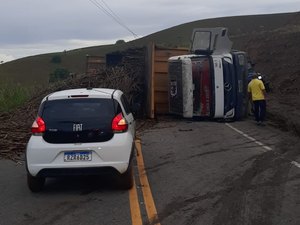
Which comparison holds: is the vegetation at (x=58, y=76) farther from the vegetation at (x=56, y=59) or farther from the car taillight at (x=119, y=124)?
the vegetation at (x=56, y=59)

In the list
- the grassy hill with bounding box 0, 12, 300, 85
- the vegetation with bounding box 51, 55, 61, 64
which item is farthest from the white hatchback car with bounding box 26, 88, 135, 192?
the vegetation with bounding box 51, 55, 61, 64

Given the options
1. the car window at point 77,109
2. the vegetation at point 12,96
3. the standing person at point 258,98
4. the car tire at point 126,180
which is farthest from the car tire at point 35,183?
the vegetation at point 12,96

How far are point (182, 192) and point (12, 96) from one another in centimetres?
1633

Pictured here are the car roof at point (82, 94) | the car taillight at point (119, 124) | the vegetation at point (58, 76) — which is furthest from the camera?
the vegetation at point (58, 76)

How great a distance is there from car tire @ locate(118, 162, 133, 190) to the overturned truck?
10.4m

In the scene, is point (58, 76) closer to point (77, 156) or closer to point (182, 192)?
point (77, 156)

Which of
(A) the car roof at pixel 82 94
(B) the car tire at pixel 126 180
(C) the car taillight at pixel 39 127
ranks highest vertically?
(A) the car roof at pixel 82 94

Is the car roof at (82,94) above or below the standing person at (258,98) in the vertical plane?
above

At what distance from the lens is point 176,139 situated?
50.9 feet

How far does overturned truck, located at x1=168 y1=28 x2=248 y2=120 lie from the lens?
1922 cm

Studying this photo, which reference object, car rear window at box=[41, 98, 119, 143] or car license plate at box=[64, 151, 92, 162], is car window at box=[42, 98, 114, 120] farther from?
car license plate at box=[64, 151, 92, 162]

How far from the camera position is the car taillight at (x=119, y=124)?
910 centimetres

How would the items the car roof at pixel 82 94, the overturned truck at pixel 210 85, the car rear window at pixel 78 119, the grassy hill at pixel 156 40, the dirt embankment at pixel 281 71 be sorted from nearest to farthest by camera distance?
1. the car rear window at pixel 78 119
2. the car roof at pixel 82 94
3. the overturned truck at pixel 210 85
4. the dirt embankment at pixel 281 71
5. the grassy hill at pixel 156 40

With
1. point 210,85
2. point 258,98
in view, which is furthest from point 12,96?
point 258,98
